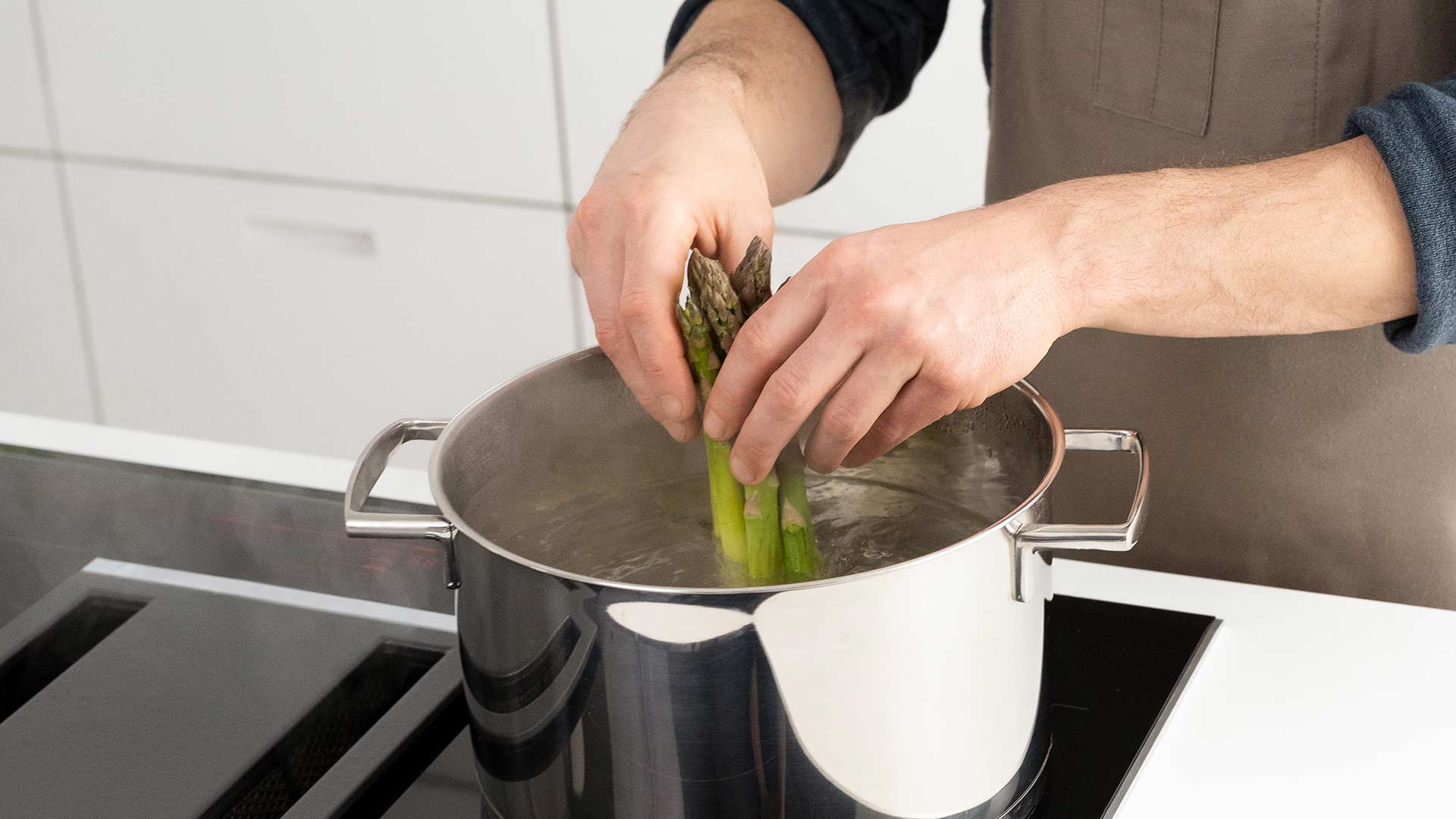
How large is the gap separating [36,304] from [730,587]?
2.20m

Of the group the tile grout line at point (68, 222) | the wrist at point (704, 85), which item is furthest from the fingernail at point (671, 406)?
the tile grout line at point (68, 222)

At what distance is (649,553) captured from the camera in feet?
2.37

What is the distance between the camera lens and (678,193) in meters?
0.72

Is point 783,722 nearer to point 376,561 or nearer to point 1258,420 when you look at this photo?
point 376,561

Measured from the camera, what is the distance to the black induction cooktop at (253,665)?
64cm

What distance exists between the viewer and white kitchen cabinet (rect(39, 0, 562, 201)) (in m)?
1.89

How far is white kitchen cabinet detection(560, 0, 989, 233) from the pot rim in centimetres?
111

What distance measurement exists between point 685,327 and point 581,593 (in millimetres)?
214

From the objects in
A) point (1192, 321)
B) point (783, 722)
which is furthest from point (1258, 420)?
point (783, 722)

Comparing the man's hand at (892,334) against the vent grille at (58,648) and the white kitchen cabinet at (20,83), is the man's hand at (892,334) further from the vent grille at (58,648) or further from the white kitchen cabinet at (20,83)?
the white kitchen cabinet at (20,83)

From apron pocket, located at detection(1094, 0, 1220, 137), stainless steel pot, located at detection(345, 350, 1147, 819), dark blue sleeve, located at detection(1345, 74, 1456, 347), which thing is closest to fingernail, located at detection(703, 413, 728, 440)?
stainless steel pot, located at detection(345, 350, 1147, 819)

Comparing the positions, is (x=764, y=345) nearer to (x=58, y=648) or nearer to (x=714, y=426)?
(x=714, y=426)

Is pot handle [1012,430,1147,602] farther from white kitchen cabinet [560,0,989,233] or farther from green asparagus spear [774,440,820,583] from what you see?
white kitchen cabinet [560,0,989,233]

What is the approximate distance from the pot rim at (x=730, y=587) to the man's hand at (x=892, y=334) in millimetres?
35
